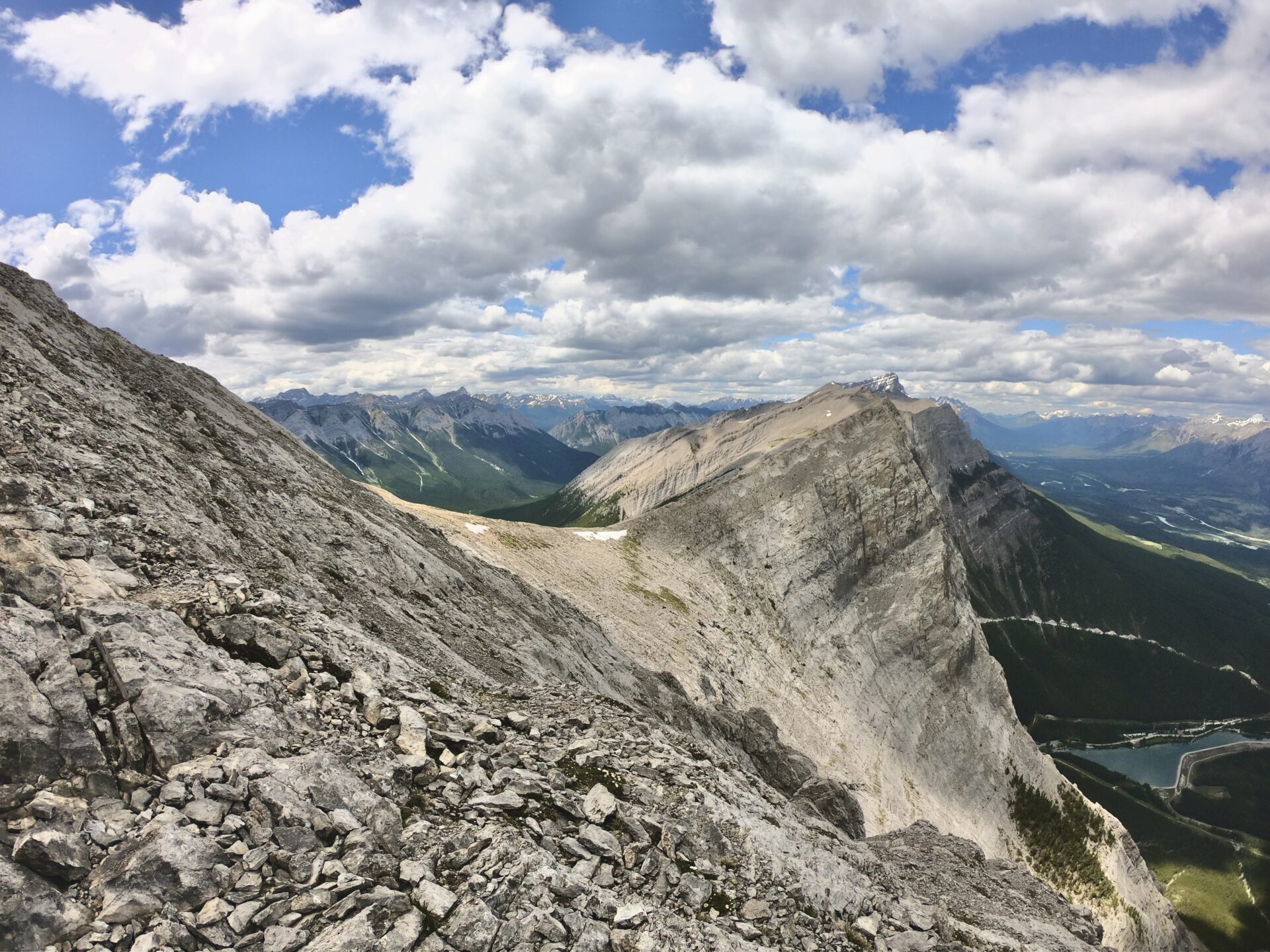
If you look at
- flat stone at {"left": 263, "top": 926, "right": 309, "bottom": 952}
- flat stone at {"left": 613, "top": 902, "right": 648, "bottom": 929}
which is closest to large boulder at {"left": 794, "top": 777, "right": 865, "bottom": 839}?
flat stone at {"left": 613, "top": 902, "right": 648, "bottom": 929}

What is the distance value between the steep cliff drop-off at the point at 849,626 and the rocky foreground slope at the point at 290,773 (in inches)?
1504

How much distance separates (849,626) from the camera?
97.9 m

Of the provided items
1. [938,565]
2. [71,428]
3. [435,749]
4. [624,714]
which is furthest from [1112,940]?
[71,428]

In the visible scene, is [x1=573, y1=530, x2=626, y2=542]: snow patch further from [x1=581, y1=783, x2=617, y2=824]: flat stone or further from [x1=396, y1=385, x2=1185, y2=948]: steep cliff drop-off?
[x1=581, y1=783, x2=617, y2=824]: flat stone

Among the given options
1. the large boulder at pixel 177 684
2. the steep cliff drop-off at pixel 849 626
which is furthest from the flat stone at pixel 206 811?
the steep cliff drop-off at pixel 849 626

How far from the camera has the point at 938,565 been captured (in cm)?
10512

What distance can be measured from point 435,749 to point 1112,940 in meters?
116

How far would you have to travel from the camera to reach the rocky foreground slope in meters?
10.3

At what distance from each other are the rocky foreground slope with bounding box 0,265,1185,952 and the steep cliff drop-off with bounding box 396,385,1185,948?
38212 mm

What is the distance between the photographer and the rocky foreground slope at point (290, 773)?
10297 mm

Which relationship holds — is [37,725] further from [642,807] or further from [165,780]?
[642,807]

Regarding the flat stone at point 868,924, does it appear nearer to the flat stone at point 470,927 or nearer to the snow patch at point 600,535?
the flat stone at point 470,927

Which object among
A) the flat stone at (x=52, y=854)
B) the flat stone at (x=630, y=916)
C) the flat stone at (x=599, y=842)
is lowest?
the flat stone at (x=630, y=916)

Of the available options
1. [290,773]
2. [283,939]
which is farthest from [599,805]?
[283,939]
